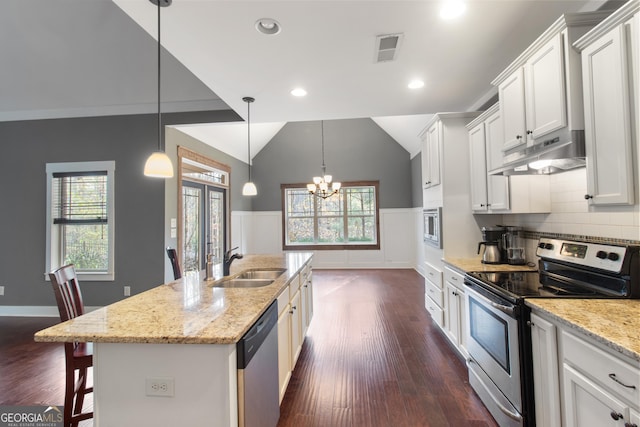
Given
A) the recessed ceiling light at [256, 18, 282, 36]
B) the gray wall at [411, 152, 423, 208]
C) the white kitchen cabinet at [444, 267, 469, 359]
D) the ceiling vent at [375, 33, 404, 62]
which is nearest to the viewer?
the recessed ceiling light at [256, 18, 282, 36]

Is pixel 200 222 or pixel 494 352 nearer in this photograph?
pixel 494 352

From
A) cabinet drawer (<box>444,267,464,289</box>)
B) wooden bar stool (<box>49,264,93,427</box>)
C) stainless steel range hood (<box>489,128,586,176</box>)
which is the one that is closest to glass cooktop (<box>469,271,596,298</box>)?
cabinet drawer (<box>444,267,464,289</box>)

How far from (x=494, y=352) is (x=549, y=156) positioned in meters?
1.31

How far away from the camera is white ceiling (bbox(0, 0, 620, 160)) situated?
1944 millimetres

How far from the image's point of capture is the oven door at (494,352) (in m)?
1.73

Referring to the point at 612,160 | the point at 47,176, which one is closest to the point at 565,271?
the point at 612,160

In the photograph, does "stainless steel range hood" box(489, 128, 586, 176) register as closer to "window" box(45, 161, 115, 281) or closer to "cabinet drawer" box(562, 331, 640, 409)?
"cabinet drawer" box(562, 331, 640, 409)

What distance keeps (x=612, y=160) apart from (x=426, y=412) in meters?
1.93

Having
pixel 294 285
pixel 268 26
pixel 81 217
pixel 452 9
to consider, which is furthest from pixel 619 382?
pixel 81 217

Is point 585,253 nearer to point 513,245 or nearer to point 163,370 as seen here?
point 513,245

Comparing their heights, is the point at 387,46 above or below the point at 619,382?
above

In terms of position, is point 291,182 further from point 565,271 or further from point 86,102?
point 565,271

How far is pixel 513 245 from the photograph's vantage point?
279cm

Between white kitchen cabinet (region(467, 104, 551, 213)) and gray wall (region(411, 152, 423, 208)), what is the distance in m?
3.76
